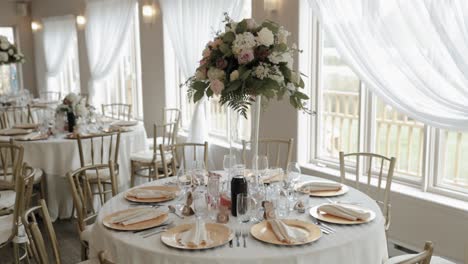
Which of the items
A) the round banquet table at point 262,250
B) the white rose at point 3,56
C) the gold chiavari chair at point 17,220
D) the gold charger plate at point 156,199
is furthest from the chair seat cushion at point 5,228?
the white rose at point 3,56

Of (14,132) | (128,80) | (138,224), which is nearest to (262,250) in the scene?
(138,224)

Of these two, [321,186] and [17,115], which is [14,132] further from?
[321,186]

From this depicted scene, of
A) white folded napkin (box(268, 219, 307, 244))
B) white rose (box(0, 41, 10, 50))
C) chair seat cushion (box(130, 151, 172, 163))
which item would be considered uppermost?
white rose (box(0, 41, 10, 50))

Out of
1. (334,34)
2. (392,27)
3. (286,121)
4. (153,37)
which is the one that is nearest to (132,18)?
(153,37)

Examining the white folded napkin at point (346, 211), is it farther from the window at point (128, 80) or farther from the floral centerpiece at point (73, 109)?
the window at point (128, 80)

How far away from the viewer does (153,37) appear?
7012 mm

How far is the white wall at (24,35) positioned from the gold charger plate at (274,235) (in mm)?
10258

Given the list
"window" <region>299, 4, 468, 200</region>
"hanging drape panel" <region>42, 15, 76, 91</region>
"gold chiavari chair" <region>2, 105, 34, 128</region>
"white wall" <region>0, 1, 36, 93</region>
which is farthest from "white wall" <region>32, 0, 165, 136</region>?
"white wall" <region>0, 1, 36, 93</region>

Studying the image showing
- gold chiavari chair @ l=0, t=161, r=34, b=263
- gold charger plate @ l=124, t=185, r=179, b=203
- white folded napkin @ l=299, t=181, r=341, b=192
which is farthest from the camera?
gold chiavari chair @ l=0, t=161, r=34, b=263

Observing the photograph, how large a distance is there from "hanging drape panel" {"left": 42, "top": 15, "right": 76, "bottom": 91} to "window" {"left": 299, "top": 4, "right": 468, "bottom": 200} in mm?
6465

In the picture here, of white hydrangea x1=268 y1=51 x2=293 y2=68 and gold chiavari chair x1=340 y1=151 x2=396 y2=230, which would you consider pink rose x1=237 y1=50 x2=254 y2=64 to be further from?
gold chiavari chair x1=340 y1=151 x2=396 y2=230

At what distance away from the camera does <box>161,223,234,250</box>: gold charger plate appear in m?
2.20

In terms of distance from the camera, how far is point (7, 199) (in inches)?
156

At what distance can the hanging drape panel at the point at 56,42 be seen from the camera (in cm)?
992
